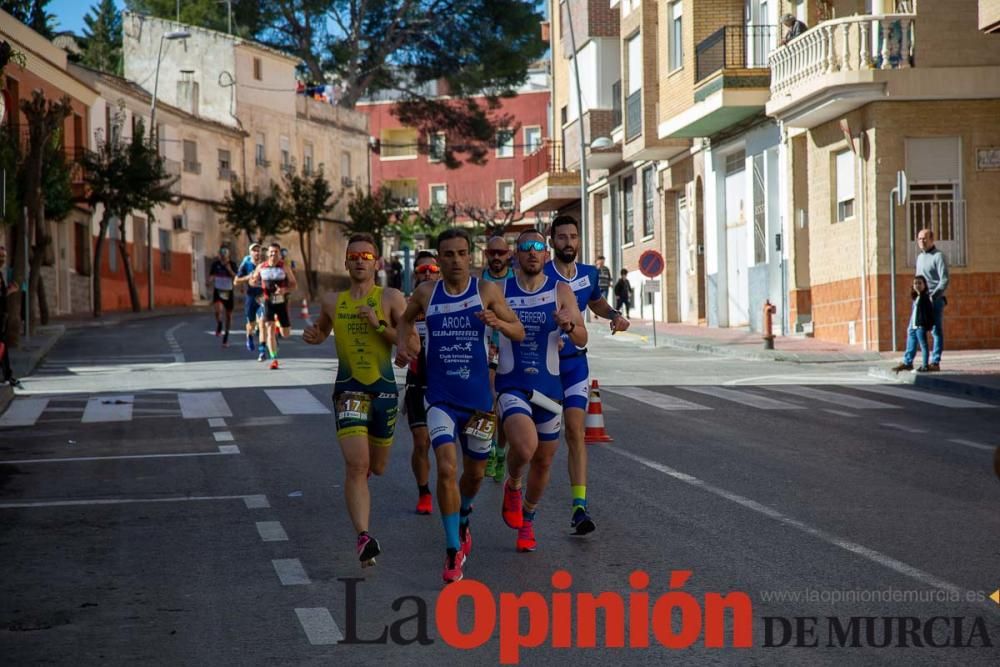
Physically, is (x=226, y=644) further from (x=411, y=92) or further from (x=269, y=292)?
(x=411, y=92)

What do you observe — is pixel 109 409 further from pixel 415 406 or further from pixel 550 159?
pixel 550 159

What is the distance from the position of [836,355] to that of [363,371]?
18990 millimetres

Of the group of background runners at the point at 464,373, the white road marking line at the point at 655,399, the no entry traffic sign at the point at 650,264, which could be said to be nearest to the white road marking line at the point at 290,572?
the group of background runners at the point at 464,373

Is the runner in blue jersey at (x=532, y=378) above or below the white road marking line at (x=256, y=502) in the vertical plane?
above

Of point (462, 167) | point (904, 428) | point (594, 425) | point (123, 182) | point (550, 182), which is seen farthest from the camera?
point (462, 167)

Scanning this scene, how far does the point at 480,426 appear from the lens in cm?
874

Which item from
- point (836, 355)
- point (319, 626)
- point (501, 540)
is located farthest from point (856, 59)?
point (319, 626)

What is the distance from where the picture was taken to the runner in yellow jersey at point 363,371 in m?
8.89

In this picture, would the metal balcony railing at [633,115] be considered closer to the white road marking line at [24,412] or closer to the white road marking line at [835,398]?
the white road marking line at [835,398]

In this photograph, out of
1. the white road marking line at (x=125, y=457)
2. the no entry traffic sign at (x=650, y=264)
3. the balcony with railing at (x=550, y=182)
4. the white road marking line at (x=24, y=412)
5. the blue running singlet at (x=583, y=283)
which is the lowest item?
the white road marking line at (x=125, y=457)

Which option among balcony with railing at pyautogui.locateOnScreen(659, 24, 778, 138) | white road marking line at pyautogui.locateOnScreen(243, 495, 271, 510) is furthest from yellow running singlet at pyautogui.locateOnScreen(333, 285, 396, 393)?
balcony with railing at pyautogui.locateOnScreen(659, 24, 778, 138)

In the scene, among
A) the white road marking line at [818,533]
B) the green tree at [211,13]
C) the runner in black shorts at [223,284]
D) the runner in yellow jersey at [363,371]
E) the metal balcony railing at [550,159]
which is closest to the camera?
the white road marking line at [818,533]

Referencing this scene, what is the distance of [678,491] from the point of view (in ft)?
37.5

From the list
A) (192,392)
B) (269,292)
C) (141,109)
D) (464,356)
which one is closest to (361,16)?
(141,109)
